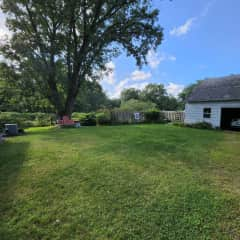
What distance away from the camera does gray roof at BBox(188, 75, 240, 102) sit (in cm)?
1522

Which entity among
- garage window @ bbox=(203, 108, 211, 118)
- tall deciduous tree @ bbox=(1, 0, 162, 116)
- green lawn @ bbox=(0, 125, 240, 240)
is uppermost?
tall deciduous tree @ bbox=(1, 0, 162, 116)

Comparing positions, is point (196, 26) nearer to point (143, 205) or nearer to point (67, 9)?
point (67, 9)

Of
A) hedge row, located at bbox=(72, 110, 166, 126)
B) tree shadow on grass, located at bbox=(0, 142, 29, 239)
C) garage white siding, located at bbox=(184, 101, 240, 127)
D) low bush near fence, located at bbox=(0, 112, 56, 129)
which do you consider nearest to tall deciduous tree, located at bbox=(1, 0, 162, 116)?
hedge row, located at bbox=(72, 110, 166, 126)

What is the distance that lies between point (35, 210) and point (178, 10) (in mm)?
13567

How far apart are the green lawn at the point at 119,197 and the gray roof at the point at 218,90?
10.6m

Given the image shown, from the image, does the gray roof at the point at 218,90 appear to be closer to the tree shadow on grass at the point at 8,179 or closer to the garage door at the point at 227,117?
the garage door at the point at 227,117

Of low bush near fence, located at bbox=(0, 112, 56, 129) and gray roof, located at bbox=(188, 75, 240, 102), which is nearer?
gray roof, located at bbox=(188, 75, 240, 102)

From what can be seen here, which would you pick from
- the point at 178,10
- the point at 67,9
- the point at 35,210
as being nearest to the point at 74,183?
the point at 35,210

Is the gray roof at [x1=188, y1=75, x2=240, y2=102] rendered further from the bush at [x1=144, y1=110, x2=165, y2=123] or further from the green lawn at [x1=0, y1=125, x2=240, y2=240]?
the green lawn at [x1=0, y1=125, x2=240, y2=240]

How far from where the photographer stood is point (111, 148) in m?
7.05

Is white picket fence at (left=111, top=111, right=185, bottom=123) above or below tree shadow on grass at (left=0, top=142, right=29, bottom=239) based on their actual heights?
above

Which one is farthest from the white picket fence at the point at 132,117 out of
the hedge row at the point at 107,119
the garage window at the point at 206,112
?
the garage window at the point at 206,112

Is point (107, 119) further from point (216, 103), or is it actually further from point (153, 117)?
point (216, 103)

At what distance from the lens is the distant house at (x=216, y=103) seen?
1518cm
